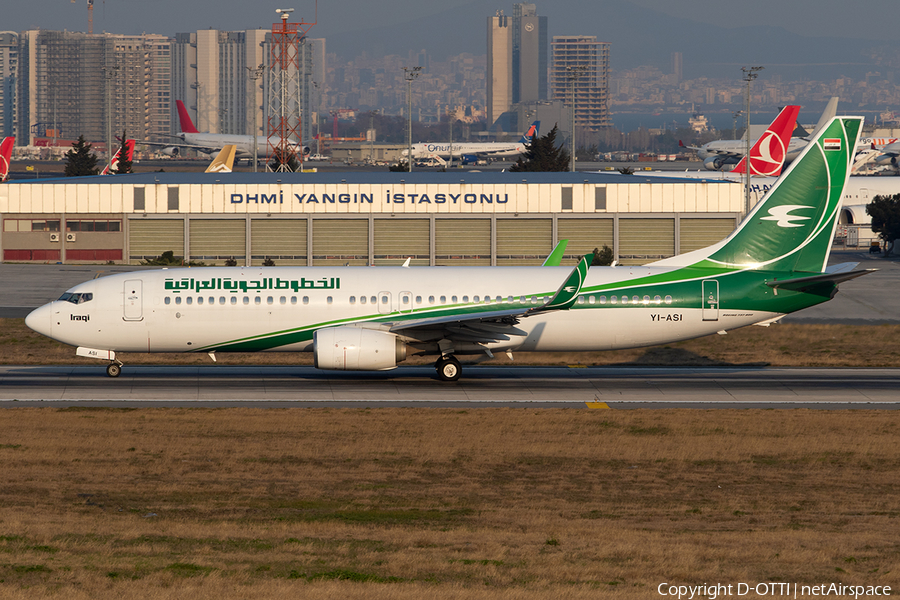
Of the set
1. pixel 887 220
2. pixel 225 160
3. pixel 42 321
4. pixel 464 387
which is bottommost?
pixel 464 387

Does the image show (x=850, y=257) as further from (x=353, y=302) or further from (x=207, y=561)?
(x=207, y=561)

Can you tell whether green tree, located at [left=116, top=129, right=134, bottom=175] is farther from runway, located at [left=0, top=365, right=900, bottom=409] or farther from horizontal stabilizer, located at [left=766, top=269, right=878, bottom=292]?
horizontal stabilizer, located at [left=766, top=269, right=878, bottom=292]

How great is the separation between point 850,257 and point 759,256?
58.7m

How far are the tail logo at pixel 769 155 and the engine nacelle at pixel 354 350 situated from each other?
81922 millimetres

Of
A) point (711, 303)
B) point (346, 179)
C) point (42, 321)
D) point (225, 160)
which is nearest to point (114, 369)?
point (42, 321)

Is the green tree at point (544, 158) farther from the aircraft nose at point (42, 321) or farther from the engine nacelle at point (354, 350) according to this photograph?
the aircraft nose at point (42, 321)

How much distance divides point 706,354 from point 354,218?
38.3 m

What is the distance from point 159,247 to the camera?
77.2 m

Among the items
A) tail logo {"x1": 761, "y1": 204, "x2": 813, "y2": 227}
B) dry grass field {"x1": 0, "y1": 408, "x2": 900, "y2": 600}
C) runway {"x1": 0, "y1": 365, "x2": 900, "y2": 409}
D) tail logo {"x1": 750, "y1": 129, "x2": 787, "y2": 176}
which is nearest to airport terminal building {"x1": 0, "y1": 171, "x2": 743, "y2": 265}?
tail logo {"x1": 750, "y1": 129, "x2": 787, "y2": 176}

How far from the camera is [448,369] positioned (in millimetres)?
37938

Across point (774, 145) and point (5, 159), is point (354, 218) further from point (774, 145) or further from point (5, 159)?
point (5, 159)

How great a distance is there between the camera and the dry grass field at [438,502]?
15836 mm

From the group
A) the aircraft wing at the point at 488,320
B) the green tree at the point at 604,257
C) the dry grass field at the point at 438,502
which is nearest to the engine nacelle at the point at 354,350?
the aircraft wing at the point at 488,320

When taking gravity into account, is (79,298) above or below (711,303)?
above
